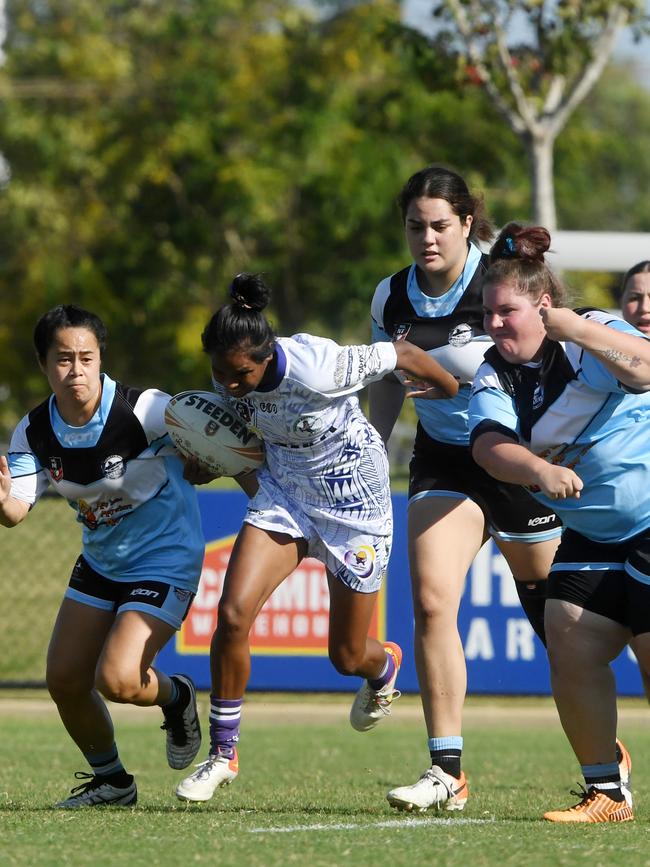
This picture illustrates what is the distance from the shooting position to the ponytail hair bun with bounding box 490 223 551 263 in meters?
5.17

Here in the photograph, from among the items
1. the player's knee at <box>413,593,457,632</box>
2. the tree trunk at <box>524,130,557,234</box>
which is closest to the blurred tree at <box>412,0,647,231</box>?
the tree trunk at <box>524,130,557,234</box>

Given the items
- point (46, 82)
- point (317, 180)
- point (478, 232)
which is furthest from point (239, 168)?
point (478, 232)

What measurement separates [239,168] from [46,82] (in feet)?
18.8

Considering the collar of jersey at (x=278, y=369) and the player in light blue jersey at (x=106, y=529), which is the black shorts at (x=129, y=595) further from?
the collar of jersey at (x=278, y=369)

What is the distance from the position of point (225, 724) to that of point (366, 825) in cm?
69

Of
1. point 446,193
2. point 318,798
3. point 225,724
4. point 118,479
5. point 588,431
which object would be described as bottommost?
point 318,798

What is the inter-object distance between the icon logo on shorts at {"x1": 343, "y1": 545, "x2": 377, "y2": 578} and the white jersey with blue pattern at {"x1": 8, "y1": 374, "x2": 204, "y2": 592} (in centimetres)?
74

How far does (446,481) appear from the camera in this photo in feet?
19.9

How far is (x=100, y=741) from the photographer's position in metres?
6.12

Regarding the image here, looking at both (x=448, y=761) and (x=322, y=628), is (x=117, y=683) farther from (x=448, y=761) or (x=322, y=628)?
(x=322, y=628)

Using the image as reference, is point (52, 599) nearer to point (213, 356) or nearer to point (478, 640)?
point (478, 640)

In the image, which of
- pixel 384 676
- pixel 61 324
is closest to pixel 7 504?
pixel 61 324

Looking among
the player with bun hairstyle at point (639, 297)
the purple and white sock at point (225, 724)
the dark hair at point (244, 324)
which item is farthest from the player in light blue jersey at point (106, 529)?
the player with bun hairstyle at point (639, 297)

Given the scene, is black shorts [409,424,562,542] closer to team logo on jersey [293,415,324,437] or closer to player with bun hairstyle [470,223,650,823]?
team logo on jersey [293,415,324,437]
